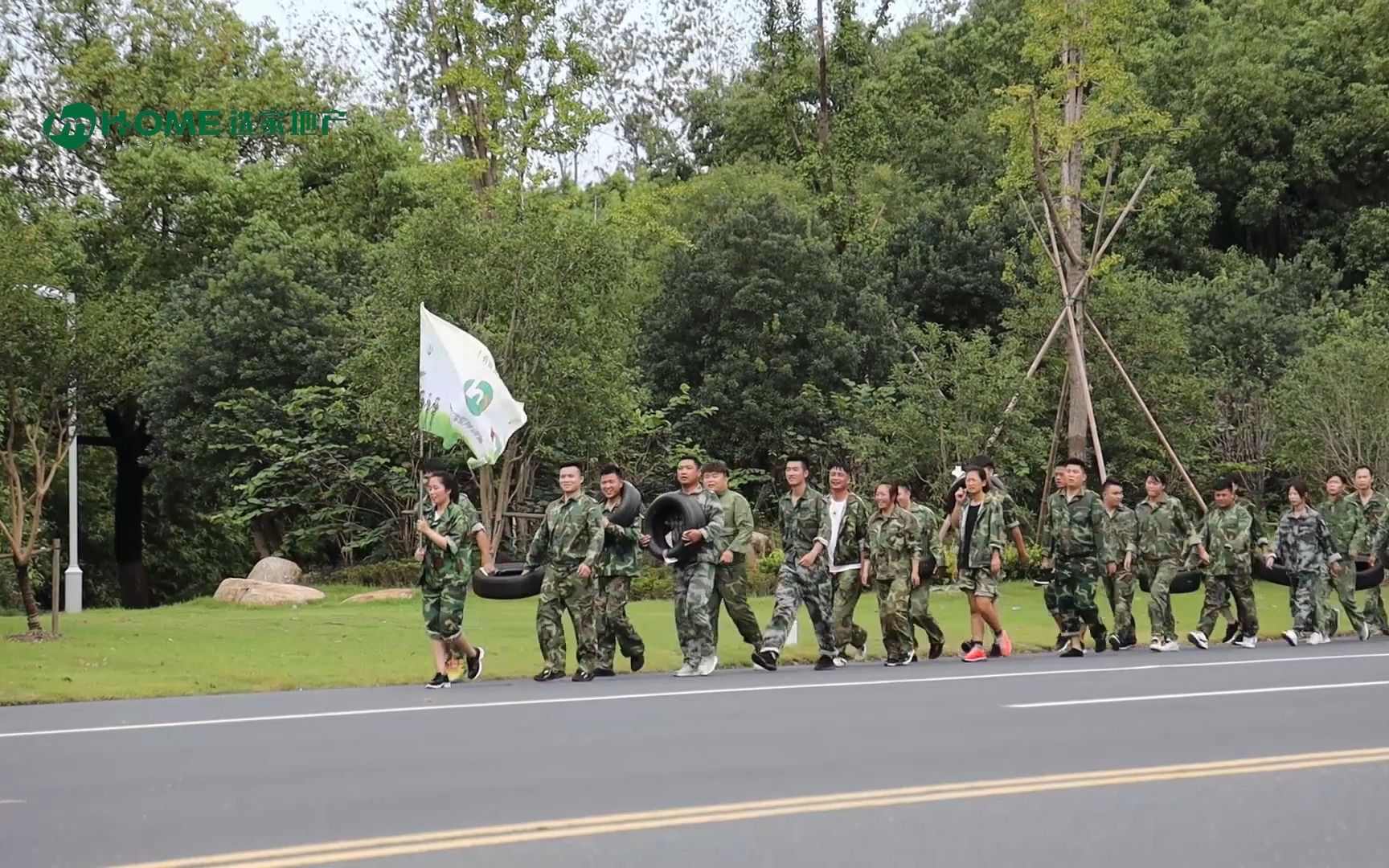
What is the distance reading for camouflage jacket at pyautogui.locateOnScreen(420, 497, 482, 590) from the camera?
14.4 m

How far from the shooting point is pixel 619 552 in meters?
15.4

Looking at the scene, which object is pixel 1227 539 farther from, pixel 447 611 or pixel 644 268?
pixel 644 268

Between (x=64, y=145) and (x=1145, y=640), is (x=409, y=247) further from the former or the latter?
(x=64, y=145)

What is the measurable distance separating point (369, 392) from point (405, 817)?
23.3 m

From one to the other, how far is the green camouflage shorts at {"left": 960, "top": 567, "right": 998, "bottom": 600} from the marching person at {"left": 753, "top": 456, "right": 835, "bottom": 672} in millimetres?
1440

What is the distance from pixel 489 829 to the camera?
7488 mm

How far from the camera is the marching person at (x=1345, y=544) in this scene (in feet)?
64.5

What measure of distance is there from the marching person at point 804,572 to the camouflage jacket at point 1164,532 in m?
4.20

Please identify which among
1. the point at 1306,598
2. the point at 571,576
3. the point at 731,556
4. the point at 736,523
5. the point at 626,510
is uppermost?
the point at 626,510

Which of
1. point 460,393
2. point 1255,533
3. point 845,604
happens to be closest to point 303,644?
point 460,393

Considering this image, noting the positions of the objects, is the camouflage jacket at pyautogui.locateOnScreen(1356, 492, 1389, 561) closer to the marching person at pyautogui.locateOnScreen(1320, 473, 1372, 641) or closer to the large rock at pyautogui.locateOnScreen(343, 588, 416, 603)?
the marching person at pyautogui.locateOnScreen(1320, 473, 1372, 641)

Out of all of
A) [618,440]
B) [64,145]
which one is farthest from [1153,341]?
[64,145]

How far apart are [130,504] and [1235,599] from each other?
2768cm

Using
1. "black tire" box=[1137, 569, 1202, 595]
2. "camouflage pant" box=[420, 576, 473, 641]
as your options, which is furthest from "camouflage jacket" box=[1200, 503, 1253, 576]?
"camouflage pant" box=[420, 576, 473, 641]
